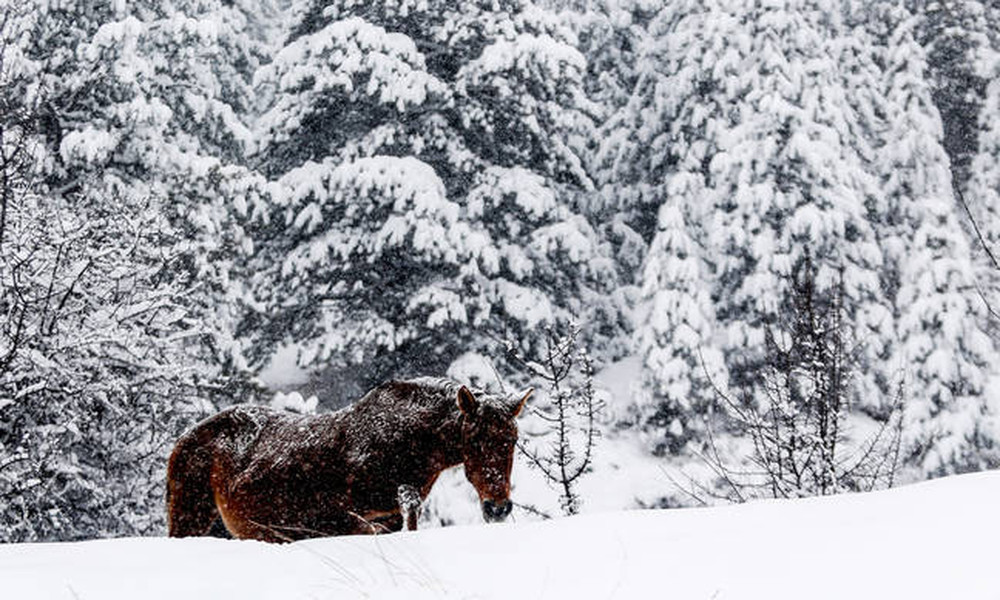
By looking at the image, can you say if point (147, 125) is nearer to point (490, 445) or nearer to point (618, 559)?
point (490, 445)

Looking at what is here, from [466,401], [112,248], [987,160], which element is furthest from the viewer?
[987,160]

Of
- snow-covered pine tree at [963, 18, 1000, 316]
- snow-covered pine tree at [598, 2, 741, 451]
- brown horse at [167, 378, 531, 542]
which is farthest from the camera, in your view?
snow-covered pine tree at [963, 18, 1000, 316]

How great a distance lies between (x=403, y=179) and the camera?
52.0 ft

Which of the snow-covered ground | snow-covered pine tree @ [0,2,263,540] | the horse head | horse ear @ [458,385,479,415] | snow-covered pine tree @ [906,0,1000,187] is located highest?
snow-covered pine tree @ [906,0,1000,187]

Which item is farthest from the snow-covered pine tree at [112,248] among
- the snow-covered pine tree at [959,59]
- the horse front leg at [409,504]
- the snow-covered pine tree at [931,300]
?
the snow-covered pine tree at [959,59]

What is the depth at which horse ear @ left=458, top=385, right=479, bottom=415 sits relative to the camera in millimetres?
5668

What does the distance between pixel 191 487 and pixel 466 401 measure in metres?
2.55

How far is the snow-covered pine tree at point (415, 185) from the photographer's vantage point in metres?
16.1

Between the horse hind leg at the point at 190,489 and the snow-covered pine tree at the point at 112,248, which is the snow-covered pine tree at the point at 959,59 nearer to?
the snow-covered pine tree at the point at 112,248

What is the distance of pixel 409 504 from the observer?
17.9 feet

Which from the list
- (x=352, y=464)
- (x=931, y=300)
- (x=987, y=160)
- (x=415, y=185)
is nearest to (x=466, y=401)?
(x=352, y=464)

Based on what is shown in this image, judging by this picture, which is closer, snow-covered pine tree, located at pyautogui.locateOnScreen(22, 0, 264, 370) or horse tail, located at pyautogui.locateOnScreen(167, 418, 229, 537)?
horse tail, located at pyautogui.locateOnScreen(167, 418, 229, 537)

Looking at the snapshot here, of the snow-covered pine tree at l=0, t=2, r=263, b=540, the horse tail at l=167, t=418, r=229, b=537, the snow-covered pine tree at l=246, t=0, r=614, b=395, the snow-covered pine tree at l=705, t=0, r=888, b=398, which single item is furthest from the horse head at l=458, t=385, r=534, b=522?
the snow-covered pine tree at l=705, t=0, r=888, b=398

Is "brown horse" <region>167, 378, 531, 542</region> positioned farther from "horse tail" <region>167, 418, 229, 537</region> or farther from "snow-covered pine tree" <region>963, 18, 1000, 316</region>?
"snow-covered pine tree" <region>963, 18, 1000, 316</region>
